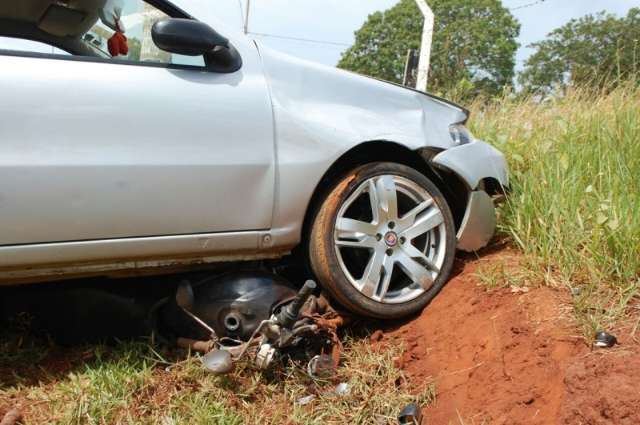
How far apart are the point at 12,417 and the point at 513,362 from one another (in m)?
1.98

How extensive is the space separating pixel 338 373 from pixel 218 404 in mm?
589

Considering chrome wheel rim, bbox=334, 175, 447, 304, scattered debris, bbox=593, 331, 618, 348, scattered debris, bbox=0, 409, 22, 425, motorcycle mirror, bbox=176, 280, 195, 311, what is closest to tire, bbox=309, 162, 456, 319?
chrome wheel rim, bbox=334, 175, 447, 304

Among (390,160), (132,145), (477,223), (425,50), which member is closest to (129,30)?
(132,145)

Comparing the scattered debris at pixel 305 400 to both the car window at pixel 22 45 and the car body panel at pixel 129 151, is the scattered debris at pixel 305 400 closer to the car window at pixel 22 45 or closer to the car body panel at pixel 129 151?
the car body panel at pixel 129 151

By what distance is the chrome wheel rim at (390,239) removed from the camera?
2.66m

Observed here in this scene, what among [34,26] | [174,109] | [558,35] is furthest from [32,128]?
[558,35]

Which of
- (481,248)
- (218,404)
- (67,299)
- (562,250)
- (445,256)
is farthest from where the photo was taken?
(481,248)

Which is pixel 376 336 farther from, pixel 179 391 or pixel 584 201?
pixel 584 201

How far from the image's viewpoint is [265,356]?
92.0 inches

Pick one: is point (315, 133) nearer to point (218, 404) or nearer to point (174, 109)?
point (174, 109)

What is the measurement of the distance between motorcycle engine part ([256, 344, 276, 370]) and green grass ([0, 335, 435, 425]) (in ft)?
0.38

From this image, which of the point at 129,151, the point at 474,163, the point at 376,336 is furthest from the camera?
the point at 474,163

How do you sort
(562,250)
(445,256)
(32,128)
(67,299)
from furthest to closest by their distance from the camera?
1. (445,256)
2. (562,250)
3. (67,299)
4. (32,128)

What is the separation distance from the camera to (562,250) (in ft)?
8.87
